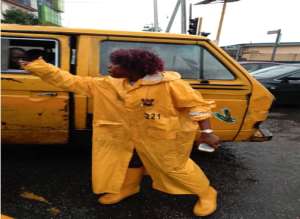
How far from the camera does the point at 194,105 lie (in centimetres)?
274

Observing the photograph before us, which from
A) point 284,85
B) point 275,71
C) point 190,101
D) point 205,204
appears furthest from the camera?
point 275,71

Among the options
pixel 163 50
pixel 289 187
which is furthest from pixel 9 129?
pixel 289 187

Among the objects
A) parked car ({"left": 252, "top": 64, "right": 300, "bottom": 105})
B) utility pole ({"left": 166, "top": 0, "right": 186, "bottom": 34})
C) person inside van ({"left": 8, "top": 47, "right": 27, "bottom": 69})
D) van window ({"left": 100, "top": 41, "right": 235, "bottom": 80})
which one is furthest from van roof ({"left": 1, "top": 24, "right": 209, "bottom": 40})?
utility pole ({"left": 166, "top": 0, "right": 186, "bottom": 34})

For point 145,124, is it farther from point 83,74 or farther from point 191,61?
point 191,61

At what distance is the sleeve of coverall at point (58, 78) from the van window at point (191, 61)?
124cm

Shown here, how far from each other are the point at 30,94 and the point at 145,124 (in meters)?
1.59

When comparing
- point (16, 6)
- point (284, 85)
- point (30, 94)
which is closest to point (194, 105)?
point (30, 94)

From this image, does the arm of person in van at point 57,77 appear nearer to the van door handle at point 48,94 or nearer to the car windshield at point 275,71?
the van door handle at point 48,94

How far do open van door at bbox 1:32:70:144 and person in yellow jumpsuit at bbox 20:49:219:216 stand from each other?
89 centimetres

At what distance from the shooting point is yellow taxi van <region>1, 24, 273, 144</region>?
12.4 ft

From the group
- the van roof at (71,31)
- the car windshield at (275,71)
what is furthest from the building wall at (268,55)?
the van roof at (71,31)

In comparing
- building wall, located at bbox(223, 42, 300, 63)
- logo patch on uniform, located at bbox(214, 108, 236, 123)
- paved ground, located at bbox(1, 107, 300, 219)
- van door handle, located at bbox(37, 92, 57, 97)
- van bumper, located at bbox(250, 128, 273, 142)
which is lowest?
paved ground, located at bbox(1, 107, 300, 219)

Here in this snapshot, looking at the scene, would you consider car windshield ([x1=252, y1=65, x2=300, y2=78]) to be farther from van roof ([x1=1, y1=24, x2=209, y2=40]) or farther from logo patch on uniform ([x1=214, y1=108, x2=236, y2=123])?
van roof ([x1=1, y1=24, x2=209, y2=40])

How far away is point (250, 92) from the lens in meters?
4.07
